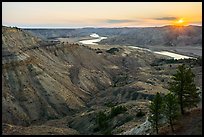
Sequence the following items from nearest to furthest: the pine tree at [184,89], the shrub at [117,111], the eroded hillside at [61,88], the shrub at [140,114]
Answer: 1. the pine tree at [184,89]
2. the shrub at [140,114]
3. the shrub at [117,111]
4. the eroded hillside at [61,88]

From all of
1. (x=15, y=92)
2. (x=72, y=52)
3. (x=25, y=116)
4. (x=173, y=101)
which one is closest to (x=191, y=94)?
(x=173, y=101)

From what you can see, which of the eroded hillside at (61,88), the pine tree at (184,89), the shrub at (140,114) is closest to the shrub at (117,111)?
the eroded hillside at (61,88)

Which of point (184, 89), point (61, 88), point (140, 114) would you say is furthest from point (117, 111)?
point (61, 88)

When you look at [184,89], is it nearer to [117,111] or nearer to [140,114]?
[140,114]

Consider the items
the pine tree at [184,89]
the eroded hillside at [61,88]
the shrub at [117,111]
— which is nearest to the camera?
the pine tree at [184,89]

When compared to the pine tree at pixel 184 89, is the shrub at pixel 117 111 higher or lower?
lower

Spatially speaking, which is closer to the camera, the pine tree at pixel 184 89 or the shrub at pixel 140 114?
the pine tree at pixel 184 89

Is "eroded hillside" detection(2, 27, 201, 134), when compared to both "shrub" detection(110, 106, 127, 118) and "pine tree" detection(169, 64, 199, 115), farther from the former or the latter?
"pine tree" detection(169, 64, 199, 115)

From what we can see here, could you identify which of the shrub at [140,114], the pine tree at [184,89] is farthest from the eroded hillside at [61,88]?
the pine tree at [184,89]

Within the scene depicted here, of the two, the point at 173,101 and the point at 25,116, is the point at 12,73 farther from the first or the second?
the point at 173,101

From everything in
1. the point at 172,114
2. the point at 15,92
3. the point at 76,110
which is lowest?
the point at 76,110

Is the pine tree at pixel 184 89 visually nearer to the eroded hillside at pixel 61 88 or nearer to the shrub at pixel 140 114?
the eroded hillside at pixel 61 88
